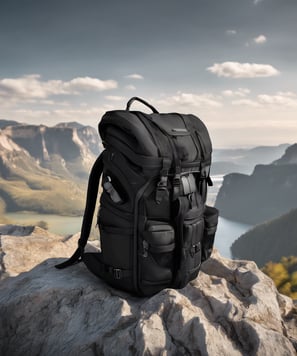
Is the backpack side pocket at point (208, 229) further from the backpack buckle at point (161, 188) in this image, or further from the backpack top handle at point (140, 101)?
the backpack top handle at point (140, 101)

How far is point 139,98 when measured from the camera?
16.7 ft

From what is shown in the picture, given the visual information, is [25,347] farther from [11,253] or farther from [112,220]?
[11,253]

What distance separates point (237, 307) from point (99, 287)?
5.83ft

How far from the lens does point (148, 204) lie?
14.1 ft

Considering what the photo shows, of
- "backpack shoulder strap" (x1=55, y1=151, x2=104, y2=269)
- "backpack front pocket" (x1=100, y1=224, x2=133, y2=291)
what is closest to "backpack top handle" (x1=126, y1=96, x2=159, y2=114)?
"backpack shoulder strap" (x1=55, y1=151, x2=104, y2=269)

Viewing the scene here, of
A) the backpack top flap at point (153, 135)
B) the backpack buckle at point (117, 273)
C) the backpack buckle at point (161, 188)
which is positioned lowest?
the backpack buckle at point (117, 273)

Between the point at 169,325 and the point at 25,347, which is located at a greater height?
the point at 169,325

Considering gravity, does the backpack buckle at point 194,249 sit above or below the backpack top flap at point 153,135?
below

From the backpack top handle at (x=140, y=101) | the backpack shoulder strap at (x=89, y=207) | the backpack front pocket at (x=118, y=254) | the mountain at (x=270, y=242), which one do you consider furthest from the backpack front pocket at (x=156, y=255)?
the mountain at (x=270, y=242)

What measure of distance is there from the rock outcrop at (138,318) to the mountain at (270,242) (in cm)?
13586

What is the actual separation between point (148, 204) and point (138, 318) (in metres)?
1.28

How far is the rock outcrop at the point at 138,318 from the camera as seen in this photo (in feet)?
11.8

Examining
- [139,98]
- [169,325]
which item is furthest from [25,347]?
[139,98]

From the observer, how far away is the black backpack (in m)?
4.28
